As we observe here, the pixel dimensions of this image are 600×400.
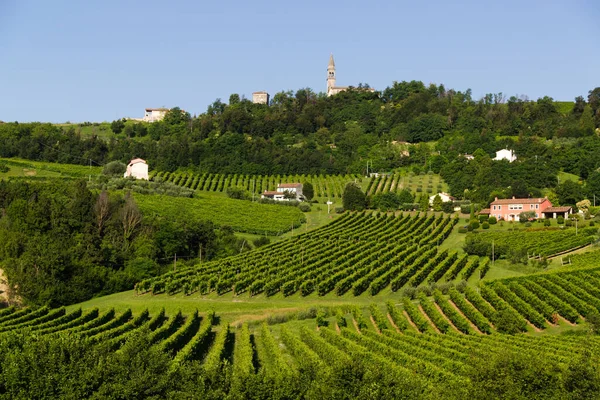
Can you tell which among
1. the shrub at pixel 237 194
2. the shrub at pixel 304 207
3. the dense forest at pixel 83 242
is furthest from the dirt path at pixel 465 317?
the shrub at pixel 237 194

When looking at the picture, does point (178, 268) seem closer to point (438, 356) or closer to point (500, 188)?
point (438, 356)

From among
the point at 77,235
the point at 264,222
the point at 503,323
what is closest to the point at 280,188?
the point at 264,222

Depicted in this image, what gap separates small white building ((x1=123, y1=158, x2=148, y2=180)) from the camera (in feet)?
358

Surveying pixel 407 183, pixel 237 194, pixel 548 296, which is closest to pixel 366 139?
pixel 407 183

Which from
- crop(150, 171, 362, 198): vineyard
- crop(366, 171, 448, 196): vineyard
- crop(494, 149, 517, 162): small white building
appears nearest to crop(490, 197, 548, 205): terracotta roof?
crop(366, 171, 448, 196): vineyard

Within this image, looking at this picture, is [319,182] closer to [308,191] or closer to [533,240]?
[308,191]

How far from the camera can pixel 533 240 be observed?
7006cm

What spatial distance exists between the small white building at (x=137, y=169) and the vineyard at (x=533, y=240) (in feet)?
171

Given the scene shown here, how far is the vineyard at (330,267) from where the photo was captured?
55.6 metres

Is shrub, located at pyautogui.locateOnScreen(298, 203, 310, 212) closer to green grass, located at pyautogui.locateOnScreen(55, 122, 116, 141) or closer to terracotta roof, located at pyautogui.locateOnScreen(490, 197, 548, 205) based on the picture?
terracotta roof, located at pyautogui.locateOnScreen(490, 197, 548, 205)

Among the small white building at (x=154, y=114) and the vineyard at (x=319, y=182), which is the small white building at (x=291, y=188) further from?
the small white building at (x=154, y=114)

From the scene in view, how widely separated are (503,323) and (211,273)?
936 inches

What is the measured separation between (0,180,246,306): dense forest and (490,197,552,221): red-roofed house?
1198 inches

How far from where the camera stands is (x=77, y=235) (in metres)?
68.2
